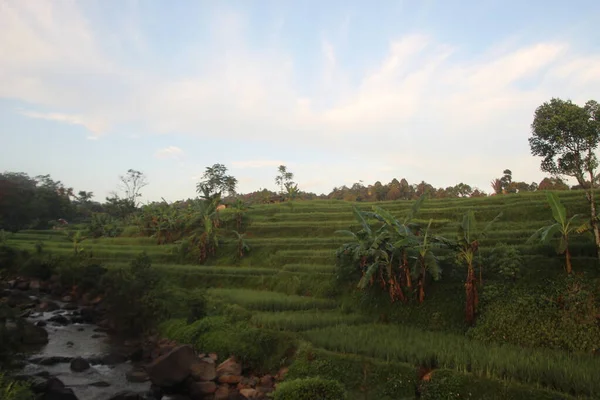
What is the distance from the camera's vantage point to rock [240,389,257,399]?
10.8 metres

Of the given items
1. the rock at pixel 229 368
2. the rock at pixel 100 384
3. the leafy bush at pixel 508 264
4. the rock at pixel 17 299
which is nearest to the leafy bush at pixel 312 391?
the rock at pixel 229 368

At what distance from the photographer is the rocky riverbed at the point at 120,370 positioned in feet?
37.3

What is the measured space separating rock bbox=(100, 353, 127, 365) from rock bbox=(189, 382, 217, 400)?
14.5 feet

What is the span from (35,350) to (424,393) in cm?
1459

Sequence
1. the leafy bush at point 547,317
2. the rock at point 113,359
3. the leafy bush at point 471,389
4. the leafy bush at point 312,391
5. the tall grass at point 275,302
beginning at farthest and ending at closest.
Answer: the tall grass at point 275,302, the rock at point 113,359, the leafy bush at point 547,317, the leafy bush at point 312,391, the leafy bush at point 471,389

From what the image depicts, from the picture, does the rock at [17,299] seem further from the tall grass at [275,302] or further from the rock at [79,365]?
the tall grass at [275,302]

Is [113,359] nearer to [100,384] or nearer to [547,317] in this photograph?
[100,384]

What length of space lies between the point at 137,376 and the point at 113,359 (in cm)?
220

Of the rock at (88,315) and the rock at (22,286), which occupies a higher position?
the rock at (22,286)

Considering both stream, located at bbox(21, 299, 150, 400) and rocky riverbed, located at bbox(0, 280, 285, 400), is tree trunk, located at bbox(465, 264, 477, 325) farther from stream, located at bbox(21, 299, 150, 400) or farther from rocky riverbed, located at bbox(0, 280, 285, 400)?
stream, located at bbox(21, 299, 150, 400)

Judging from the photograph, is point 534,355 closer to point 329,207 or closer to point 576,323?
point 576,323

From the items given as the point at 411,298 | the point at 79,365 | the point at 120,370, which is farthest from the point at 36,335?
the point at 411,298

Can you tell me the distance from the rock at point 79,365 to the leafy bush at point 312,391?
825cm

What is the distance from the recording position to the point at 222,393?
11.2 m
